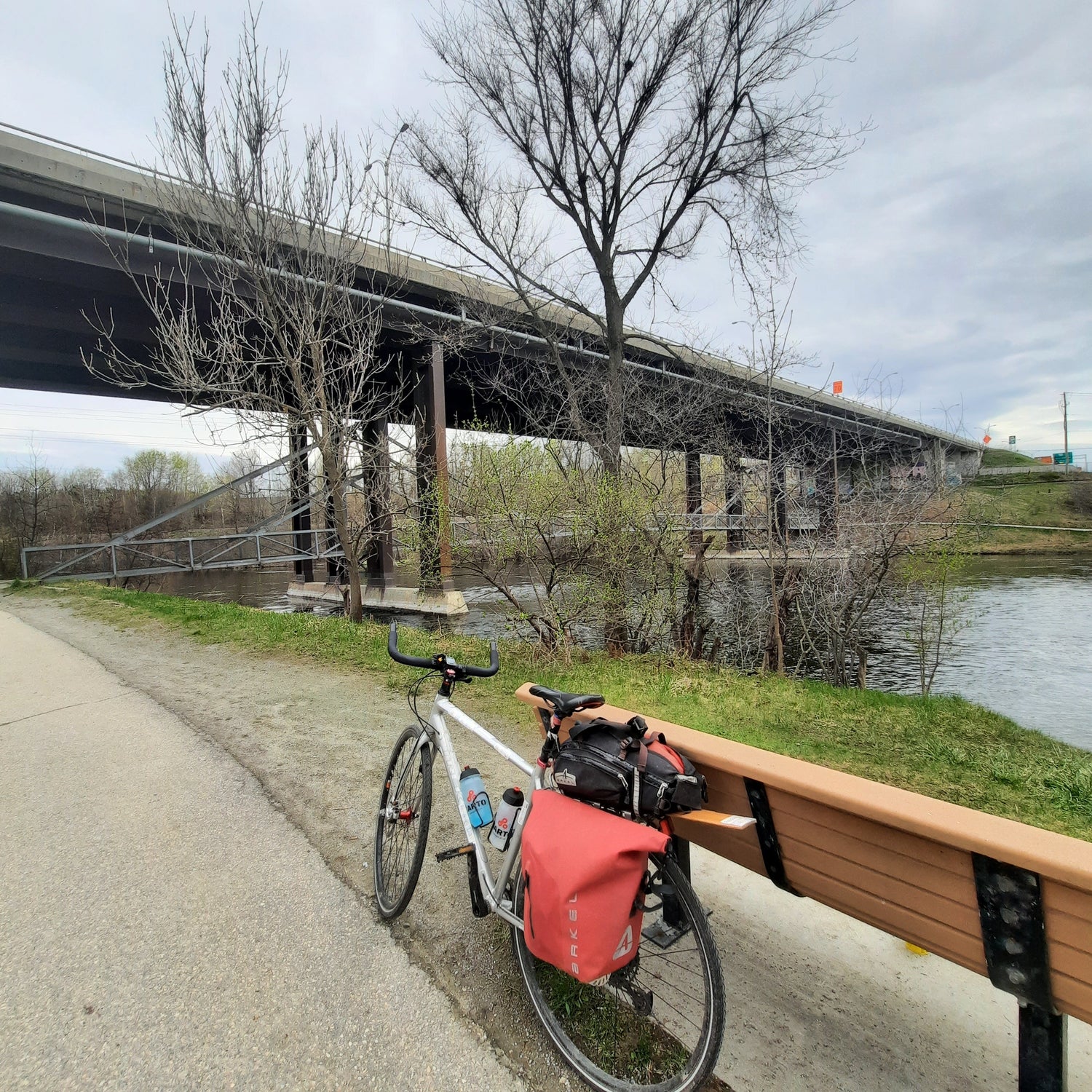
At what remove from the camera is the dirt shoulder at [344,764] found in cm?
205

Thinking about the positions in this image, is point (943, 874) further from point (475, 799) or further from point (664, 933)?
point (475, 799)

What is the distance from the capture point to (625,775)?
159cm

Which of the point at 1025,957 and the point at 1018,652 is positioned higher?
the point at 1025,957

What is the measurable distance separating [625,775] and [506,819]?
0.66 metres

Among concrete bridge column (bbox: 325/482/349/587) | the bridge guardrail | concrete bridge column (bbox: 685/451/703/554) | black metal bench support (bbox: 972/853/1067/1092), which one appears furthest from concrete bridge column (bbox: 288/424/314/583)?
black metal bench support (bbox: 972/853/1067/1092)

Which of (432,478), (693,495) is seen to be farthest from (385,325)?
(693,495)

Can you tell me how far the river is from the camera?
7746 millimetres

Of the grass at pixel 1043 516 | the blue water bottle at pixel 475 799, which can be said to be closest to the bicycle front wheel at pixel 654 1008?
the blue water bottle at pixel 475 799

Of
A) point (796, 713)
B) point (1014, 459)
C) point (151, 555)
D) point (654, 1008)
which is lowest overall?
point (796, 713)

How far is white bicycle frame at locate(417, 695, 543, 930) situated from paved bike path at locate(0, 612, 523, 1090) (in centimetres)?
35

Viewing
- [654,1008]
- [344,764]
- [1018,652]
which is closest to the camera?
[654,1008]

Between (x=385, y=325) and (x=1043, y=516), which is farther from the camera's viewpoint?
(x=1043, y=516)

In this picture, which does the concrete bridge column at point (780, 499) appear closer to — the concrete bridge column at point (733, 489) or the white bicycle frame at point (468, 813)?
the concrete bridge column at point (733, 489)

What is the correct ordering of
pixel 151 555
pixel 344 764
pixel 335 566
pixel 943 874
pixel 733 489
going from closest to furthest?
pixel 943 874
pixel 344 764
pixel 733 489
pixel 151 555
pixel 335 566
